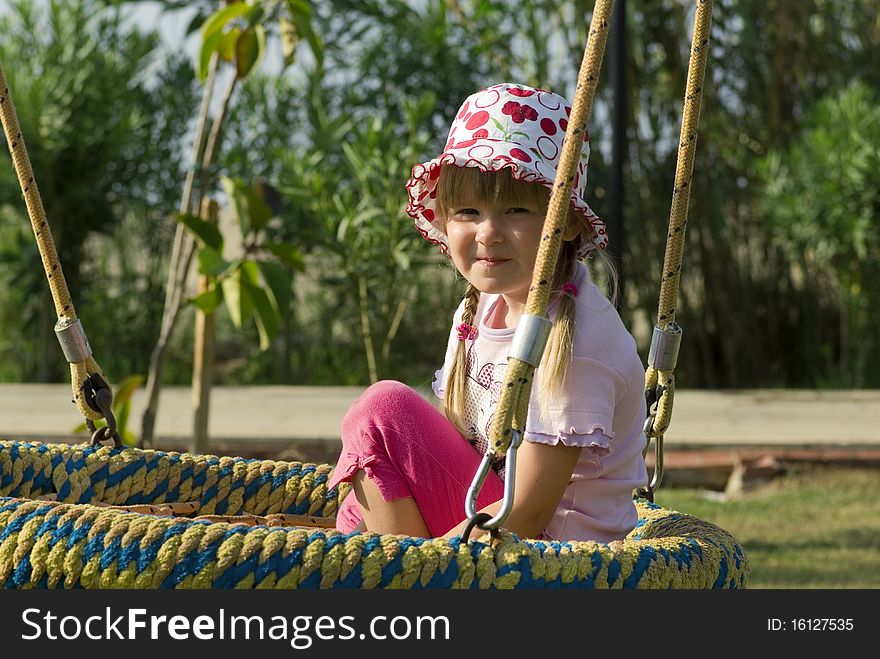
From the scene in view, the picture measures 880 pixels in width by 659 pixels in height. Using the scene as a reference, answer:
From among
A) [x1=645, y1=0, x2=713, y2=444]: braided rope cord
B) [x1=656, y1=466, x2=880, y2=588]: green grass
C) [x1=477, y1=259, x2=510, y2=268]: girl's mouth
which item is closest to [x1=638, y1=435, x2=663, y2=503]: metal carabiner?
[x1=645, y1=0, x2=713, y2=444]: braided rope cord

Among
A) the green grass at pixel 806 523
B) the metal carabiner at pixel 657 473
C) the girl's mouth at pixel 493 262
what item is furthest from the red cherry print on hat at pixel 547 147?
the green grass at pixel 806 523

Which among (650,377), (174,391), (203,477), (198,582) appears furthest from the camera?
(174,391)

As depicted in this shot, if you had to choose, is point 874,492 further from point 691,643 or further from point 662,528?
point 691,643

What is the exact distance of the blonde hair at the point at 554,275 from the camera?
1.35 meters

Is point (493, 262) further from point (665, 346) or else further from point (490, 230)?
point (665, 346)

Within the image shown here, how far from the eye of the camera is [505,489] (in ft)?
3.63

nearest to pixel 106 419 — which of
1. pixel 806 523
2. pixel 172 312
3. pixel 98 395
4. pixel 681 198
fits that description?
pixel 98 395

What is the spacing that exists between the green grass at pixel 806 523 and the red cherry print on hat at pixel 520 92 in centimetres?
153

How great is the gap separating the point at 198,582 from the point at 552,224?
45 centimetres

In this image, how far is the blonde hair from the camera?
1.35 meters

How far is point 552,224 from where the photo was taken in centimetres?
115

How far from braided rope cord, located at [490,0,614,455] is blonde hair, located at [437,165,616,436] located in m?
0.20

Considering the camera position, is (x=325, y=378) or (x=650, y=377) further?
(x=325, y=378)

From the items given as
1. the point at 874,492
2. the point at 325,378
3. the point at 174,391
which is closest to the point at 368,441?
the point at 874,492
